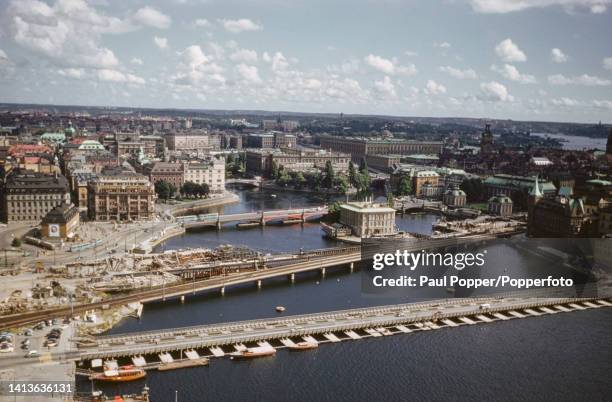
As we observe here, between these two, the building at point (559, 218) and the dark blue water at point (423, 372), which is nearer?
the dark blue water at point (423, 372)

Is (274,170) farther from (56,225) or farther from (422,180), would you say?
(56,225)

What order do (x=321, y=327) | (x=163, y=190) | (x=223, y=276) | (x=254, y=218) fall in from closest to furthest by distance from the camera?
(x=321, y=327) < (x=223, y=276) < (x=254, y=218) < (x=163, y=190)

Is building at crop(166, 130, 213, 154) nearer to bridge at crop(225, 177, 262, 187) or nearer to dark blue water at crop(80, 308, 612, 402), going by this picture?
bridge at crop(225, 177, 262, 187)

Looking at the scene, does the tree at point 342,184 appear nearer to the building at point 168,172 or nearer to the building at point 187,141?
the building at point 168,172

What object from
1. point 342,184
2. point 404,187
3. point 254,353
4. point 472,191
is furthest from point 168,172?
point 254,353

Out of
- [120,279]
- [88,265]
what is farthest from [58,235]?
[120,279]

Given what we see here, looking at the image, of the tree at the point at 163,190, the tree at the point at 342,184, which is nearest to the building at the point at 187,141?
the tree at the point at 342,184
